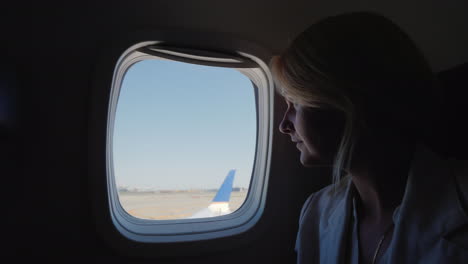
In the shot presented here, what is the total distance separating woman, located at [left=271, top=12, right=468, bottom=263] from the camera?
28.1 inches

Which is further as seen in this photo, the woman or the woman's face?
the woman's face

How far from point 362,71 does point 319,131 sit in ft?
0.70

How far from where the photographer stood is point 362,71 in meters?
0.75

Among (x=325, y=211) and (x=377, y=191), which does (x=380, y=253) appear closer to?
(x=377, y=191)

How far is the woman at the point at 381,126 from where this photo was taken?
2.34 feet

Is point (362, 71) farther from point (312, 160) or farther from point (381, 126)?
point (312, 160)

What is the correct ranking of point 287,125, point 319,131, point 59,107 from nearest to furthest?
point 319,131 → point 287,125 → point 59,107

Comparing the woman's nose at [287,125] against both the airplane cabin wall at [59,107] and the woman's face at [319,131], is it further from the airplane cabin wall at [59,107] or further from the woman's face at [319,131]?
the airplane cabin wall at [59,107]

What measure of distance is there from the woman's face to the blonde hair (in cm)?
3

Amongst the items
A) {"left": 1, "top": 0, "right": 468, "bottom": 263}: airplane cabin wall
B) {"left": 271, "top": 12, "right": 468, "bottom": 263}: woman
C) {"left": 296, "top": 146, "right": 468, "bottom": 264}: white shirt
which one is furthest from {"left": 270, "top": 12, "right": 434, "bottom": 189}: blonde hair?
{"left": 1, "top": 0, "right": 468, "bottom": 263}: airplane cabin wall

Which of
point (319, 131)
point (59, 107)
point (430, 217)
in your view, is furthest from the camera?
point (59, 107)

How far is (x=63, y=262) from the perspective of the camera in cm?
125

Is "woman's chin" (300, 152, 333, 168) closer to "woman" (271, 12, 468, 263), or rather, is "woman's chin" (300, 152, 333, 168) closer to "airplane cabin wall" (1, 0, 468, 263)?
"woman" (271, 12, 468, 263)

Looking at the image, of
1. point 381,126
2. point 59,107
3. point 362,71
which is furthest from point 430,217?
point 59,107
